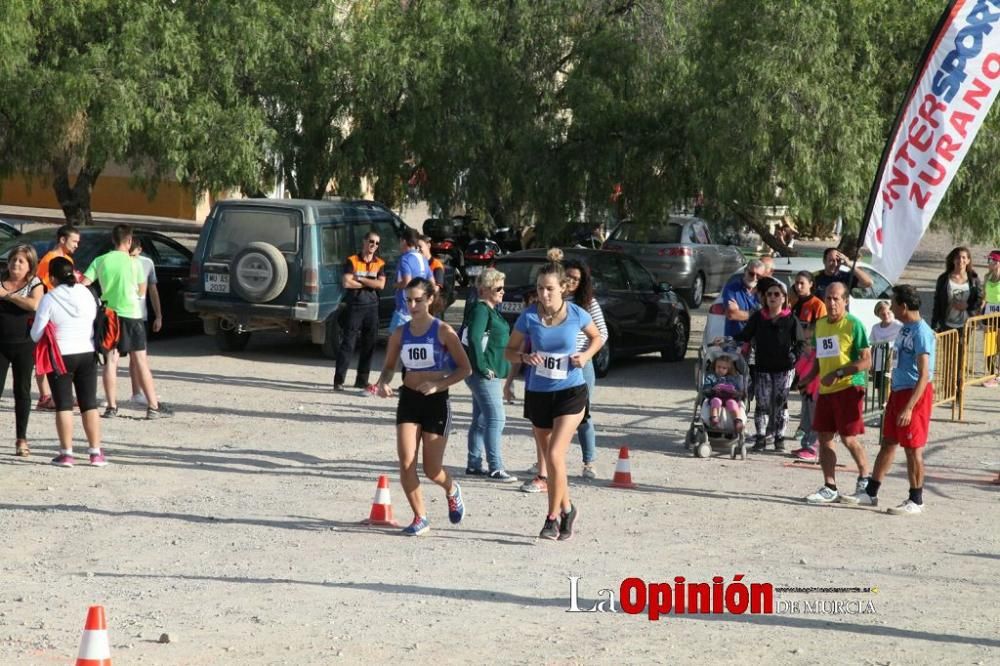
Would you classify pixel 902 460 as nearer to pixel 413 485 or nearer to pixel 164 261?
pixel 413 485

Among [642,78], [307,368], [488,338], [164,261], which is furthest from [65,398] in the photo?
[642,78]

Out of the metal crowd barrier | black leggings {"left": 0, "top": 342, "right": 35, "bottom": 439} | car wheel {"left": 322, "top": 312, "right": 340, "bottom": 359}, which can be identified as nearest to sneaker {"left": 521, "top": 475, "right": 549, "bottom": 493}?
black leggings {"left": 0, "top": 342, "right": 35, "bottom": 439}

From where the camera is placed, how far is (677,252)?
2672 cm

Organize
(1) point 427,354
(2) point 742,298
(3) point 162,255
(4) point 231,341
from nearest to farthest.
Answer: (1) point 427,354 < (2) point 742,298 < (4) point 231,341 < (3) point 162,255

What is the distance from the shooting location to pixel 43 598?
793cm

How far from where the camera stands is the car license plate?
17875 millimetres

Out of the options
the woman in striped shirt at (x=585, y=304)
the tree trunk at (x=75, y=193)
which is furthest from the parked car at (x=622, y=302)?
the tree trunk at (x=75, y=193)

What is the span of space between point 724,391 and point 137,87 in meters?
12.8

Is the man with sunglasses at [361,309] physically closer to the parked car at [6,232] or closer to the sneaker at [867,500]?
the sneaker at [867,500]

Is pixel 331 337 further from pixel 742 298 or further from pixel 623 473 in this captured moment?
pixel 623 473

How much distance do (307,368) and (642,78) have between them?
661cm

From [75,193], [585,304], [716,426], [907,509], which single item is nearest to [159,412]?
[585,304]

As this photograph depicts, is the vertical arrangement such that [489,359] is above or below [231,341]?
above

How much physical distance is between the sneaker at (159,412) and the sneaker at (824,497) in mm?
6216
